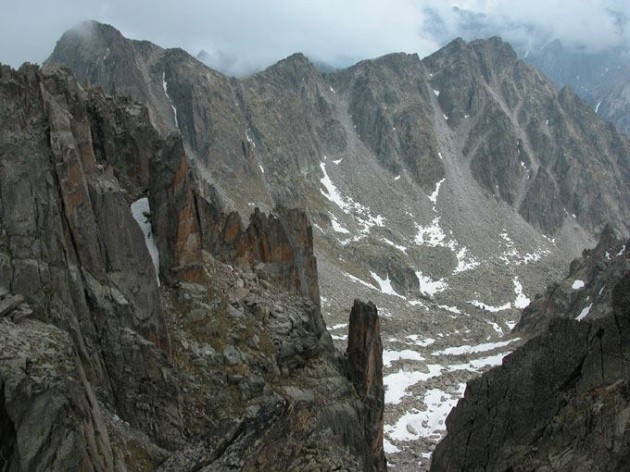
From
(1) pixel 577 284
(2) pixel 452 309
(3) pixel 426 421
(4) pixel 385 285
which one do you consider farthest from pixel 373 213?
(3) pixel 426 421

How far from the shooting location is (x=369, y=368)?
32.2 metres

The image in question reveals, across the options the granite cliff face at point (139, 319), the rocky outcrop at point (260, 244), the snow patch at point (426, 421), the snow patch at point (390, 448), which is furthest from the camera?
the snow patch at point (426, 421)

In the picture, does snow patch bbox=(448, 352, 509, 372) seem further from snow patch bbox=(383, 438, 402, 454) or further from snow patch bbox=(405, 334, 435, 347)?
snow patch bbox=(383, 438, 402, 454)

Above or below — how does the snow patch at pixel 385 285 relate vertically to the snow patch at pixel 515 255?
below

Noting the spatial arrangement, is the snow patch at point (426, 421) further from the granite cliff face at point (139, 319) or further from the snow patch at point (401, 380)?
the granite cliff face at point (139, 319)

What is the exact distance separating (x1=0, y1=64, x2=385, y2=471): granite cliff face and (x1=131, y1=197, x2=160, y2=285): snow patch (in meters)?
0.07

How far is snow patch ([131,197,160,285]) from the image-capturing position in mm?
27328

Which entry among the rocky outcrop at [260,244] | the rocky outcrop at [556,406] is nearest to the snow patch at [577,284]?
the rocky outcrop at [260,244]

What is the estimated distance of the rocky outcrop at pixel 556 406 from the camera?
15.0 meters

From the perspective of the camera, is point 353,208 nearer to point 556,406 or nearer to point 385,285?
point 385,285

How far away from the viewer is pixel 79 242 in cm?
2206

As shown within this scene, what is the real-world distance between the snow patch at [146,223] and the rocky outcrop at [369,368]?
11.8 m

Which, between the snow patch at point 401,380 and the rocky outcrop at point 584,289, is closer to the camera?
the snow patch at point 401,380

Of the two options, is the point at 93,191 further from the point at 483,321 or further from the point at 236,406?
the point at 483,321
